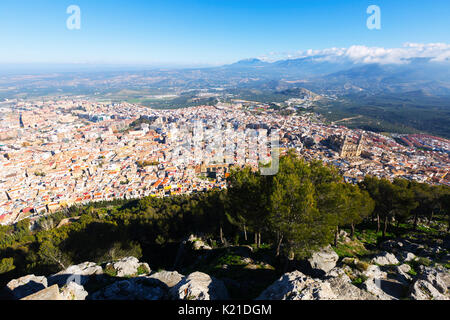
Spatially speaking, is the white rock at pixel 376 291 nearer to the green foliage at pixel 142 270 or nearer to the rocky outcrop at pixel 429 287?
the rocky outcrop at pixel 429 287

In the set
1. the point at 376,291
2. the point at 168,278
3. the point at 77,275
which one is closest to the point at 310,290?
the point at 376,291

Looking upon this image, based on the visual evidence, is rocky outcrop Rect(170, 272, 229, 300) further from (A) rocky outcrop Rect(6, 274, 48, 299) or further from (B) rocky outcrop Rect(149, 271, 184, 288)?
(A) rocky outcrop Rect(6, 274, 48, 299)

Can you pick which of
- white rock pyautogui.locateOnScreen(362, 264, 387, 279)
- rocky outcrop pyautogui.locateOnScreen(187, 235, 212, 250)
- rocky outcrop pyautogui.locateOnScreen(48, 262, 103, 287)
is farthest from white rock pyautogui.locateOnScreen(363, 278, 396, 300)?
rocky outcrop pyautogui.locateOnScreen(48, 262, 103, 287)

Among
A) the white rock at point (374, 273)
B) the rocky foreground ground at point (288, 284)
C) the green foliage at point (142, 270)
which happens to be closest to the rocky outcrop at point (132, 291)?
the rocky foreground ground at point (288, 284)

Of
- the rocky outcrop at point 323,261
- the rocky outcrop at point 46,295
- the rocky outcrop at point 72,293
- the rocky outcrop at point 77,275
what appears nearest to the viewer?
the rocky outcrop at point 46,295

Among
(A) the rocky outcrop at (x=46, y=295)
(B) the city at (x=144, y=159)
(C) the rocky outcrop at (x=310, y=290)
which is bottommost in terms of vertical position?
(B) the city at (x=144, y=159)

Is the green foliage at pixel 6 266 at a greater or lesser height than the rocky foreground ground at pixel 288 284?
lesser

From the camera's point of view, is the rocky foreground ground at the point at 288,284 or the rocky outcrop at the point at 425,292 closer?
the rocky foreground ground at the point at 288,284
